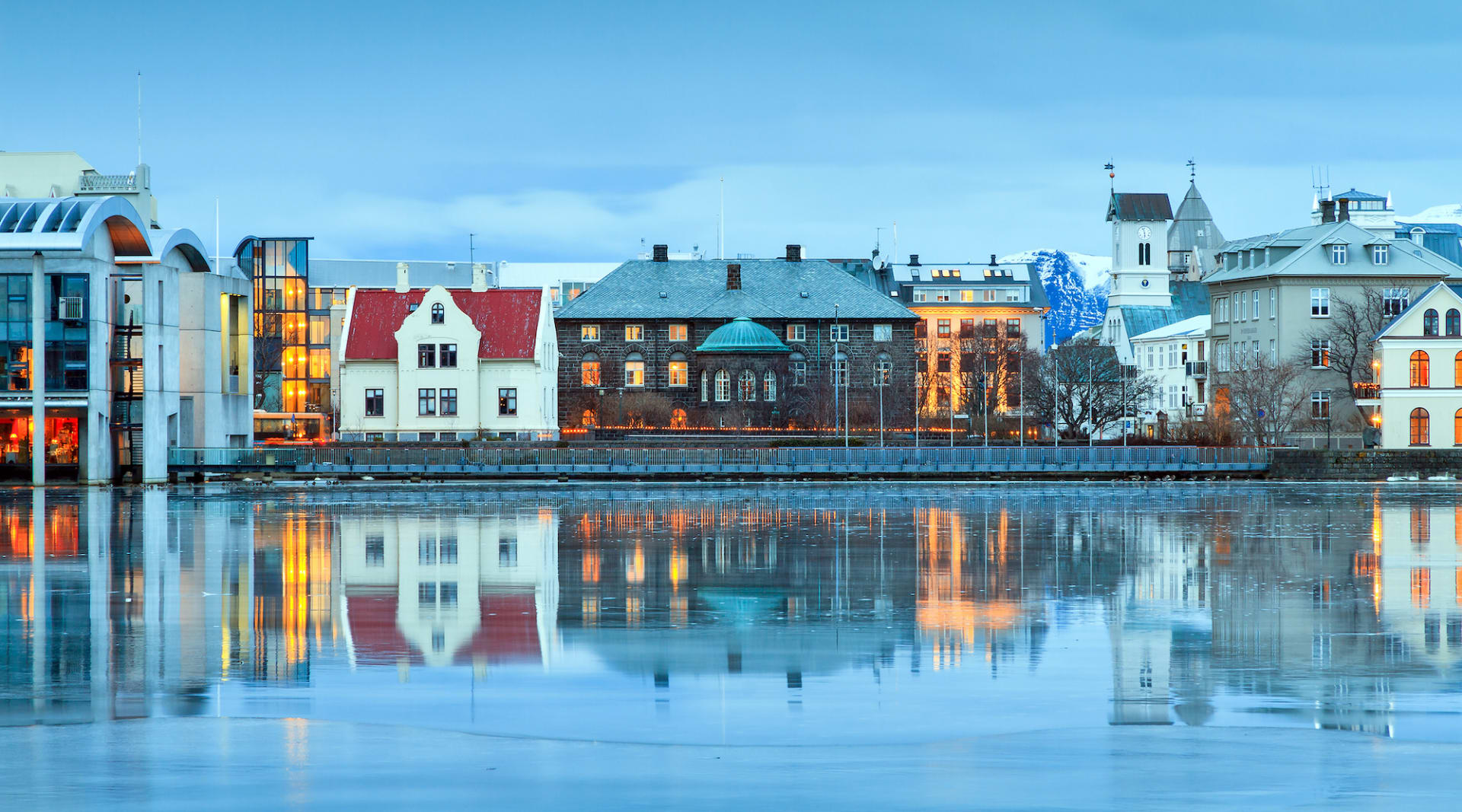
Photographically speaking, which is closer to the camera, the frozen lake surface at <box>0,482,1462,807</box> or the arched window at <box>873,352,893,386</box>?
the frozen lake surface at <box>0,482,1462,807</box>

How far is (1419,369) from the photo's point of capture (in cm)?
7006

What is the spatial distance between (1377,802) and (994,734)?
3131 mm

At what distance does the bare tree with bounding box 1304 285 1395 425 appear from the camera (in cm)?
7838

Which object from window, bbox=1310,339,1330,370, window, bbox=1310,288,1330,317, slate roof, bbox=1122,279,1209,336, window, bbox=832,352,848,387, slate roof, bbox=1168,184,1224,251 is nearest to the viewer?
window, bbox=1310,339,1330,370

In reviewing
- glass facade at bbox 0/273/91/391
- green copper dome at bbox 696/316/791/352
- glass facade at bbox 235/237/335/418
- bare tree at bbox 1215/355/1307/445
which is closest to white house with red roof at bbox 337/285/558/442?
green copper dome at bbox 696/316/791/352

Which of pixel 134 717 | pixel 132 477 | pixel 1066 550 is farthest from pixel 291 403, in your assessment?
pixel 134 717

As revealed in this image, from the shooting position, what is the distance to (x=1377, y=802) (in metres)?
9.84

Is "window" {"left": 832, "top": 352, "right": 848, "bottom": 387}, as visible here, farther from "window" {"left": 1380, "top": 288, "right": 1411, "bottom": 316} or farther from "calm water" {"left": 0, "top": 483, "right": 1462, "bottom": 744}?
"calm water" {"left": 0, "top": 483, "right": 1462, "bottom": 744}

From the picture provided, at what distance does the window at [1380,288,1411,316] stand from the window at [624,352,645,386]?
45.0 m

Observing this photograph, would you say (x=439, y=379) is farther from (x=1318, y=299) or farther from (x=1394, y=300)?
(x=1394, y=300)

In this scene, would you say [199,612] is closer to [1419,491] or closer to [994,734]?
[994,734]

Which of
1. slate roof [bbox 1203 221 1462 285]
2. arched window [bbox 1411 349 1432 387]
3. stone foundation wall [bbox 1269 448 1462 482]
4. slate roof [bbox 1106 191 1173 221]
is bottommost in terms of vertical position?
stone foundation wall [bbox 1269 448 1462 482]

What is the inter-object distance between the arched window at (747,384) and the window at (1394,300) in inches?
1456

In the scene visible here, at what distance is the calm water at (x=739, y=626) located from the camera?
13.3m
